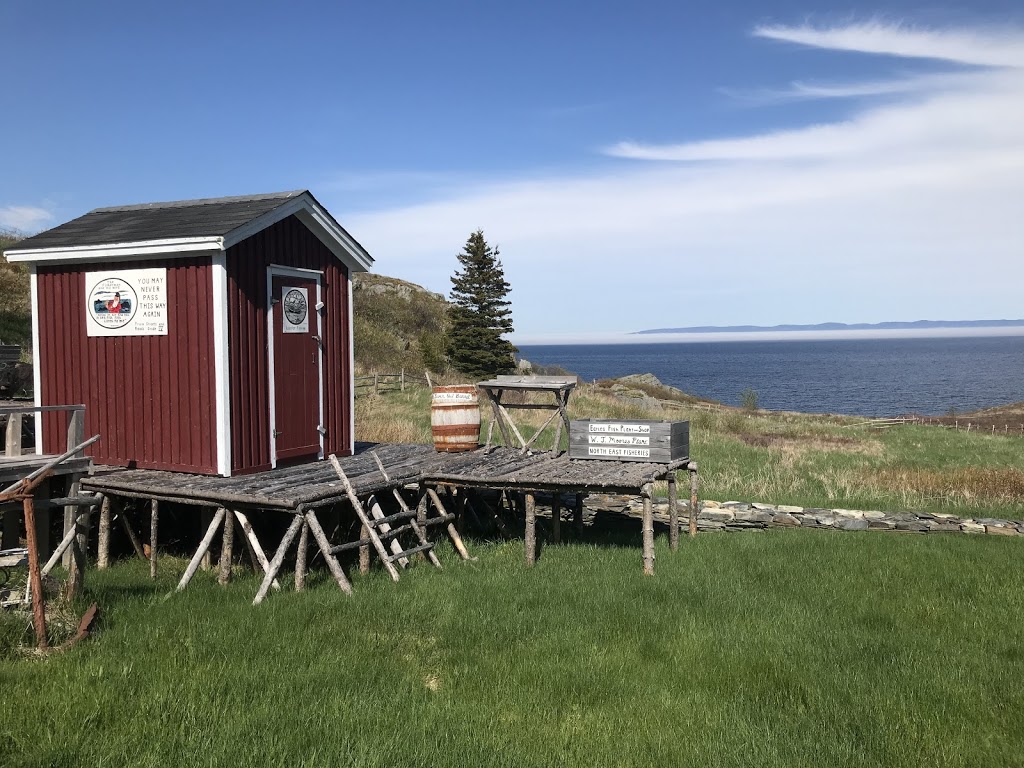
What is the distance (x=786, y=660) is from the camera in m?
7.99

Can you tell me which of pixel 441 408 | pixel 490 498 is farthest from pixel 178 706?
pixel 490 498

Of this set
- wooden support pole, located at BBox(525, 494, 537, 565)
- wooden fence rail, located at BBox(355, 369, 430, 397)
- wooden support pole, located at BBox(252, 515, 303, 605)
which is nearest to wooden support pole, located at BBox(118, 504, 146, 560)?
wooden support pole, located at BBox(252, 515, 303, 605)

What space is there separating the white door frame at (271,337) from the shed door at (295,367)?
2cm

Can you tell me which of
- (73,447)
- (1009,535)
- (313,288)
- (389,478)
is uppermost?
(313,288)

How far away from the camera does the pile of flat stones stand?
15078 mm

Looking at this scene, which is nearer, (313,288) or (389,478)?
(389,478)

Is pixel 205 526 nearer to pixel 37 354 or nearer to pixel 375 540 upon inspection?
pixel 375 540

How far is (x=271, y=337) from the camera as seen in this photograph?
12.9 meters

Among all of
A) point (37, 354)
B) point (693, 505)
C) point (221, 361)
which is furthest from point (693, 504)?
point (37, 354)

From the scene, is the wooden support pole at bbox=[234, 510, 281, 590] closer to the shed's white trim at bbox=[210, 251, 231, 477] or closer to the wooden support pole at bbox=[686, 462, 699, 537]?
the shed's white trim at bbox=[210, 251, 231, 477]

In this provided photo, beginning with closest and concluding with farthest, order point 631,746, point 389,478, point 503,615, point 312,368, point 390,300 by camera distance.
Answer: point 631,746, point 503,615, point 389,478, point 312,368, point 390,300

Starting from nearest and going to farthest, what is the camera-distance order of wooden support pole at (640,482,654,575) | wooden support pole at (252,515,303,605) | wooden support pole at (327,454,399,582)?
wooden support pole at (252,515,303,605)
wooden support pole at (327,454,399,582)
wooden support pole at (640,482,654,575)

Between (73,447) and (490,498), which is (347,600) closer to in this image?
(73,447)

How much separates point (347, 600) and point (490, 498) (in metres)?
7.35
